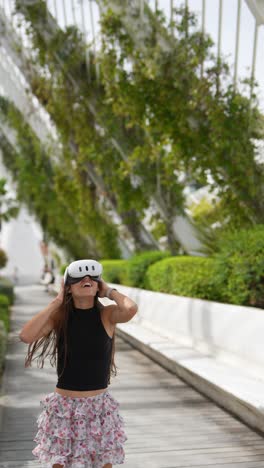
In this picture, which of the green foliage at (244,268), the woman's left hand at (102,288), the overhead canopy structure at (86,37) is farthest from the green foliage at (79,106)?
the woman's left hand at (102,288)

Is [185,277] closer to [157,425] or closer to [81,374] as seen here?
[157,425]

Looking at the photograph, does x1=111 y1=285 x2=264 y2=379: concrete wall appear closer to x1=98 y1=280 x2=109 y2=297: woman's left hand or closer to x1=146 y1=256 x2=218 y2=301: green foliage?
x1=146 y1=256 x2=218 y2=301: green foliage

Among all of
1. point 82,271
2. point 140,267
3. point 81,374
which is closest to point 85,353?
point 81,374

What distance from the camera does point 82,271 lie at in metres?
3.27

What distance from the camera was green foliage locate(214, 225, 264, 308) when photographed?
7.97 metres

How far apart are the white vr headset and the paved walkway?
6.31 ft

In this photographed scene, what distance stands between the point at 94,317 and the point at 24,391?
434cm

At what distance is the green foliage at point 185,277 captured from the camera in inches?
386

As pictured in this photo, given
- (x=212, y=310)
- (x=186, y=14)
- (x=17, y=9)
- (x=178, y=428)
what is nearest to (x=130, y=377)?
(x=212, y=310)

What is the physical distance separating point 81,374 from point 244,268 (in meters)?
4.90

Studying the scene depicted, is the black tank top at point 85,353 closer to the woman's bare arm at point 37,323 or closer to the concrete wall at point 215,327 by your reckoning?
the woman's bare arm at point 37,323

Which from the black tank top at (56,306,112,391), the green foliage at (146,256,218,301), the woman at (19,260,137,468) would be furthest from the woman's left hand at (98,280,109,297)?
the green foliage at (146,256,218,301)

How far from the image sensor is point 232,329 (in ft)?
24.5

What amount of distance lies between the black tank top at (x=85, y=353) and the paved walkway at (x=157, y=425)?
1.63m
